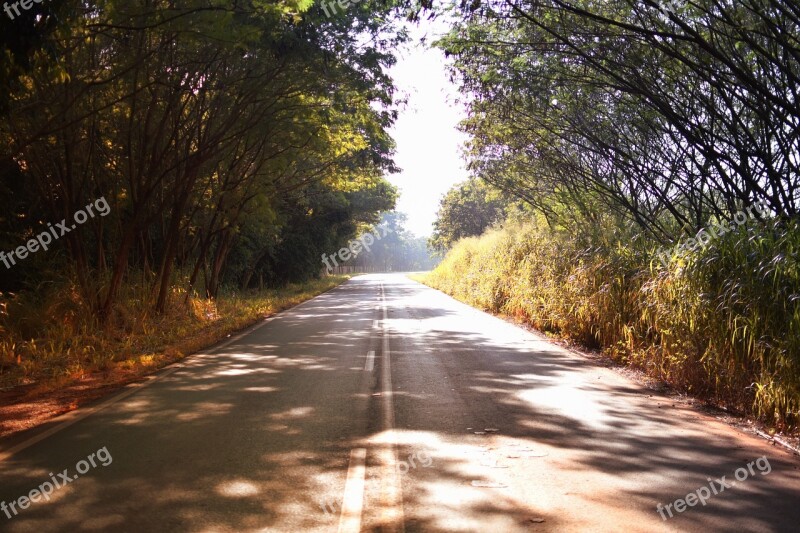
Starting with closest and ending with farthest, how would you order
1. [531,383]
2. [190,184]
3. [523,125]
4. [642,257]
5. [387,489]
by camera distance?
[387,489] → [531,383] → [642,257] → [190,184] → [523,125]

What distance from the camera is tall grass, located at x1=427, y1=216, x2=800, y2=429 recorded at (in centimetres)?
695

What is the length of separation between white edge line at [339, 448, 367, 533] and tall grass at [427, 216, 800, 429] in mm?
4405

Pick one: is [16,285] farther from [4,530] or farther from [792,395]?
[792,395]

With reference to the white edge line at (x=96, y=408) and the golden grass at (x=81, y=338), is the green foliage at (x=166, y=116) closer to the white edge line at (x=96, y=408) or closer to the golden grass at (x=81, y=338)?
the golden grass at (x=81, y=338)

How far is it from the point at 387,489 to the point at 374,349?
7847mm

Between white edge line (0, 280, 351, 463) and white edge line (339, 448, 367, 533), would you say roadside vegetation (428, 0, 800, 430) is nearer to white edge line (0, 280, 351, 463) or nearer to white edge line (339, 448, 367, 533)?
white edge line (339, 448, 367, 533)

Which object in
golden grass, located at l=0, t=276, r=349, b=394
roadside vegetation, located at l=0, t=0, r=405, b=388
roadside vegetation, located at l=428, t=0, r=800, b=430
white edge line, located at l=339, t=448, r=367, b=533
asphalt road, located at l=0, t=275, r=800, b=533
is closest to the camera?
white edge line, located at l=339, t=448, r=367, b=533

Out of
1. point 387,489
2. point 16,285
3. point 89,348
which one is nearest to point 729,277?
point 387,489

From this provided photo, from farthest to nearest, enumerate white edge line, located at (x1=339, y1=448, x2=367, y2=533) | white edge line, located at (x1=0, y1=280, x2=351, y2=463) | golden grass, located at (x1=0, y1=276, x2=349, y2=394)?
golden grass, located at (x1=0, y1=276, x2=349, y2=394)
white edge line, located at (x1=0, y1=280, x2=351, y2=463)
white edge line, located at (x1=339, y1=448, x2=367, y2=533)

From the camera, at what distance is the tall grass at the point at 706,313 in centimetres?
695

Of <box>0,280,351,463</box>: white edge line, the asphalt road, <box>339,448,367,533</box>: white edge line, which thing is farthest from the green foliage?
<box>339,448,367,533</box>: white edge line

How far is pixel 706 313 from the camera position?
8.26m

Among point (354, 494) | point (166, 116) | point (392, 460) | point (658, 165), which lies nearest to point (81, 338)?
point (166, 116)

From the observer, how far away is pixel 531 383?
362 inches
